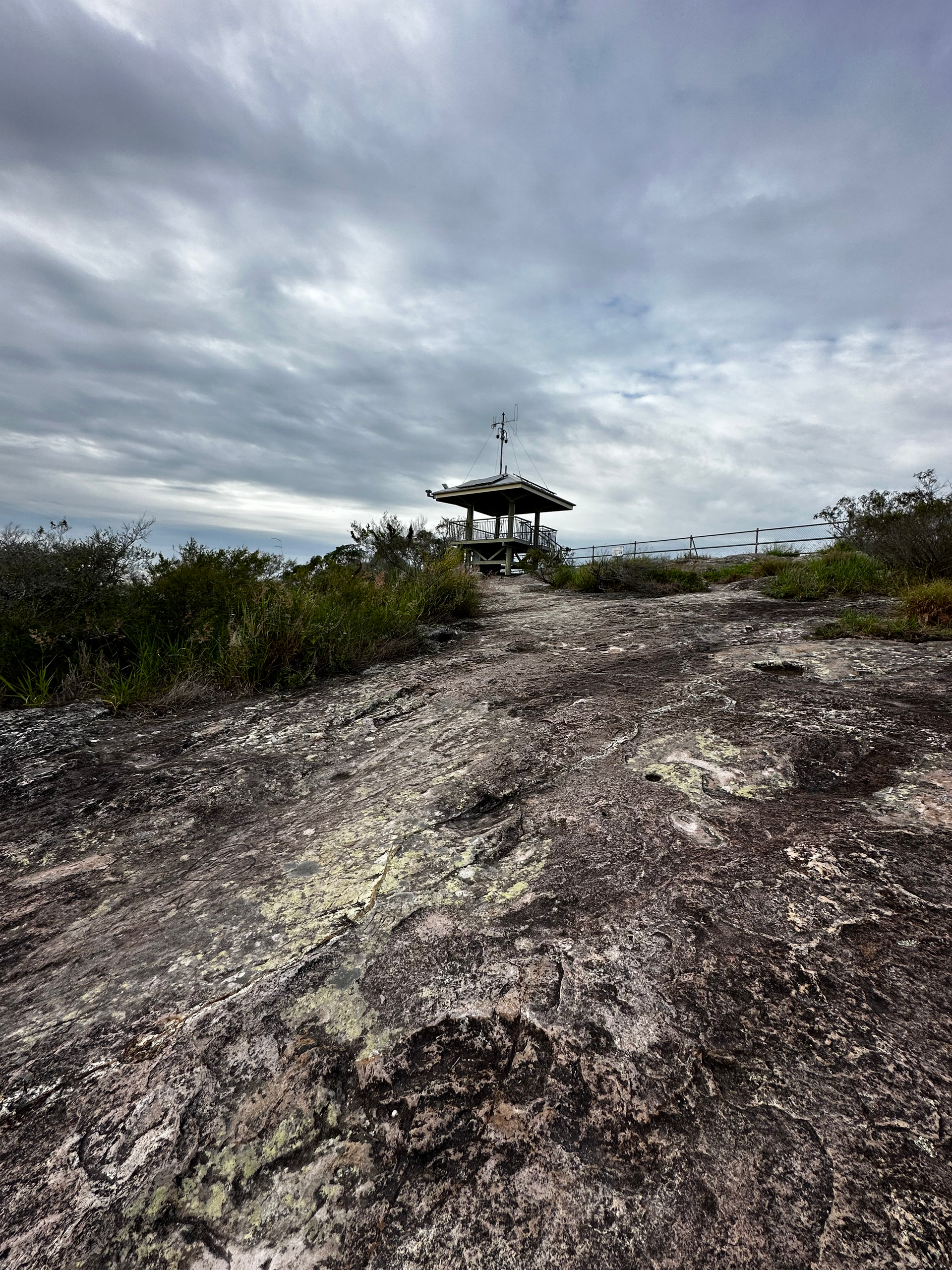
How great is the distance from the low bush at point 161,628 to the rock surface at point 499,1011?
1.47 m

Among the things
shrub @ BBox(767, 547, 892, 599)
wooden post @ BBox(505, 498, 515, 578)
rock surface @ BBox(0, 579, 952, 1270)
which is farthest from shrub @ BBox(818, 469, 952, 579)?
wooden post @ BBox(505, 498, 515, 578)

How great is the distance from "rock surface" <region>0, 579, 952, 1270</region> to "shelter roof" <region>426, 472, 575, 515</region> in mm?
21438

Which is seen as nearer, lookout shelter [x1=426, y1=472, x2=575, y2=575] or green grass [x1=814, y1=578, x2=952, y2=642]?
green grass [x1=814, y1=578, x2=952, y2=642]

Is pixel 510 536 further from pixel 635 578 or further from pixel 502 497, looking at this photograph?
pixel 635 578

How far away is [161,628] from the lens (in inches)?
192

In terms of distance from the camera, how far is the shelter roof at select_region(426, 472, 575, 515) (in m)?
23.3

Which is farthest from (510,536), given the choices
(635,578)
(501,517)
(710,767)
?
(710,767)

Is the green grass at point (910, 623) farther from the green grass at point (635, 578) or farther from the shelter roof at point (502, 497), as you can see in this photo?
the shelter roof at point (502, 497)

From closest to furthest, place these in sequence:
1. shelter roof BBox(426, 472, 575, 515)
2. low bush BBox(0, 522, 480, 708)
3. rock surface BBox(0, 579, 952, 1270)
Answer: rock surface BBox(0, 579, 952, 1270) → low bush BBox(0, 522, 480, 708) → shelter roof BBox(426, 472, 575, 515)

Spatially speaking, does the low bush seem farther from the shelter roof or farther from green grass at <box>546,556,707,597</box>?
the shelter roof

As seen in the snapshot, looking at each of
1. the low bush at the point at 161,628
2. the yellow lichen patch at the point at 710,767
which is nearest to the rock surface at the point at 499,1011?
the yellow lichen patch at the point at 710,767

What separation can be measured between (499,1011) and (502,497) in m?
24.9

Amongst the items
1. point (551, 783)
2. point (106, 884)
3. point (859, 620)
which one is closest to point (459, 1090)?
point (551, 783)

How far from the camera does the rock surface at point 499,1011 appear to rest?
38.2 inches
